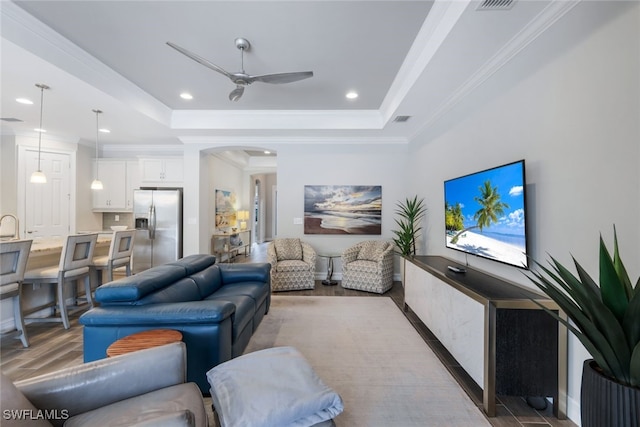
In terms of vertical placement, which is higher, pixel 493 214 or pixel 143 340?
pixel 493 214

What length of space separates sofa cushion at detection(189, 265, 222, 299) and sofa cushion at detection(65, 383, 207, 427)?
170 cm

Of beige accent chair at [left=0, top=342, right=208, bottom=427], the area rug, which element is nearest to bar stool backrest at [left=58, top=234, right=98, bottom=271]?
the area rug

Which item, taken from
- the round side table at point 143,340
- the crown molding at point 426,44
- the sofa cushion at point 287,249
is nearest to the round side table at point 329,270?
the sofa cushion at point 287,249

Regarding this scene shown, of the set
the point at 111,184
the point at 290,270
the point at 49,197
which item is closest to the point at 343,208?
the point at 290,270

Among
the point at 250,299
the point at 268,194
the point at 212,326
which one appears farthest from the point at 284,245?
the point at 268,194

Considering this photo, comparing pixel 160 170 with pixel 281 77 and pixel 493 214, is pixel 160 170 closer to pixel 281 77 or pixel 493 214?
pixel 281 77

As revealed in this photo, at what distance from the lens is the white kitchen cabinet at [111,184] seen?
589 centimetres

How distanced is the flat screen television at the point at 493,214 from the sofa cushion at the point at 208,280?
2872 mm

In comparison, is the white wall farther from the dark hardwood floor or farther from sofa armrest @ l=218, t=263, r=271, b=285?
sofa armrest @ l=218, t=263, r=271, b=285

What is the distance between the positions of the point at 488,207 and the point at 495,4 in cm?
153

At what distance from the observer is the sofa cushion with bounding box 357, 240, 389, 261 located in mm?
4879

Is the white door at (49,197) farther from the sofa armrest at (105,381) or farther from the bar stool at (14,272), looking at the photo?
the sofa armrest at (105,381)

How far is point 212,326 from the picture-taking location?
2.00 meters

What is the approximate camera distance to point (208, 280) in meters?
3.13
